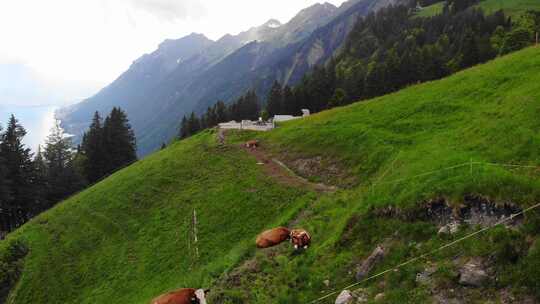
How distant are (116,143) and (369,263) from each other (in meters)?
76.2

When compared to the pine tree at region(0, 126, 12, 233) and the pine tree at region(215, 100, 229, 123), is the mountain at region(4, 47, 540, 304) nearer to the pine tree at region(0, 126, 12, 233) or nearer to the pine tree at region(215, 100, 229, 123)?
the pine tree at region(0, 126, 12, 233)

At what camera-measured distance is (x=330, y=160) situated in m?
31.6

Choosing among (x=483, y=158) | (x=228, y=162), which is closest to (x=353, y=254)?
(x=483, y=158)

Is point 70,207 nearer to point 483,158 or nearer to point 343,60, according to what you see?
point 483,158

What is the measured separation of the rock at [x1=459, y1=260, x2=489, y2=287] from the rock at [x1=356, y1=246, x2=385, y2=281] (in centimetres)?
271

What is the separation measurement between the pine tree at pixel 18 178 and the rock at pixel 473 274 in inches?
2691

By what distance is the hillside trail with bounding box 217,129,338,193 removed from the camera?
2861 cm

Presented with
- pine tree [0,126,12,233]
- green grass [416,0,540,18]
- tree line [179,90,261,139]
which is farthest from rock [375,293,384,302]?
green grass [416,0,540,18]

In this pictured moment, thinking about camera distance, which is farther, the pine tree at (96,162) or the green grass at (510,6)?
the green grass at (510,6)

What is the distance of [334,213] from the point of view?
20.2 metres

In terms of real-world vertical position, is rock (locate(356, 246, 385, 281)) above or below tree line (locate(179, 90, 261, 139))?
above

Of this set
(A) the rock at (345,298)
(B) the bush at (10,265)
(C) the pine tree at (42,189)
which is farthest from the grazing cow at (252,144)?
(C) the pine tree at (42,189)

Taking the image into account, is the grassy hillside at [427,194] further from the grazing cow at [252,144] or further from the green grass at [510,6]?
the green grass at [510,6]

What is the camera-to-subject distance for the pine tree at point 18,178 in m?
63.7
